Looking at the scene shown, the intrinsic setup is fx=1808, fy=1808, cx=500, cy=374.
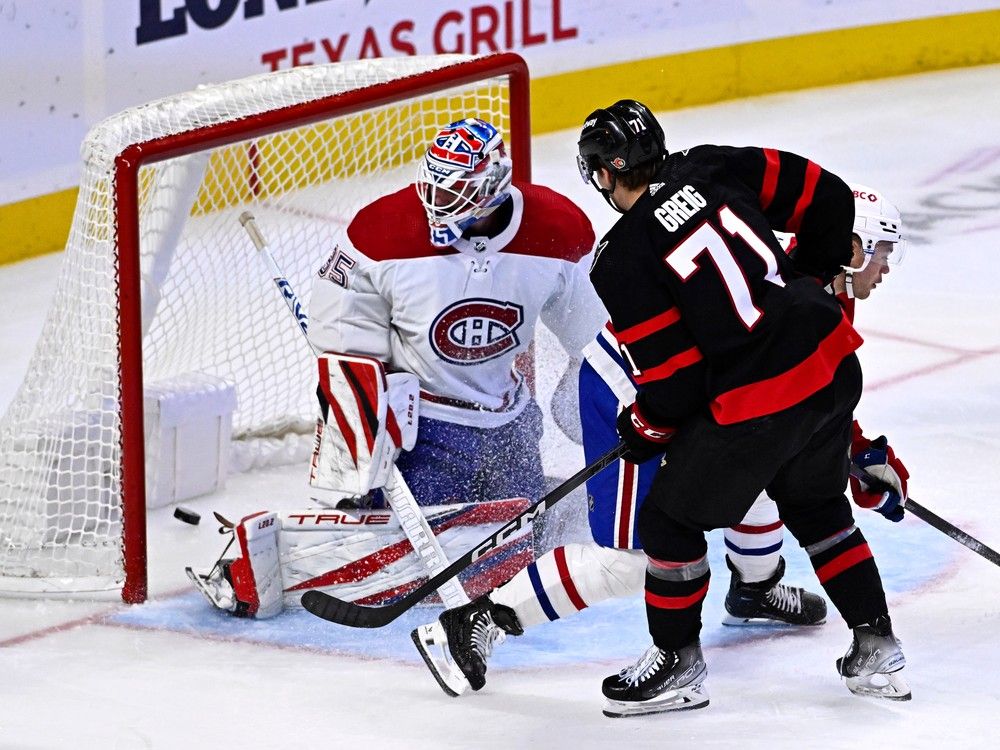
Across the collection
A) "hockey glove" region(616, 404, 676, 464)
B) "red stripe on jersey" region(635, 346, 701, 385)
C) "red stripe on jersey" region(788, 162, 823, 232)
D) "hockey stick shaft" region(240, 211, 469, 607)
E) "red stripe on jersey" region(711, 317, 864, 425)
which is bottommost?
"hockey stick shaft" region(240, 211, 469, 607)

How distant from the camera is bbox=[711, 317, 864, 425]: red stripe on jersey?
7.93ft

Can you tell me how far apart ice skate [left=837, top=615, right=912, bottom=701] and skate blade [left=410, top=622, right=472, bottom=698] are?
57 centimetres

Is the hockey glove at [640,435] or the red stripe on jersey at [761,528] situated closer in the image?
the hockey glove at [640,435]

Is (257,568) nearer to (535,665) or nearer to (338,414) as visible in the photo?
(338,414)

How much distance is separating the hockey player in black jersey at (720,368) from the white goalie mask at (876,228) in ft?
0.36

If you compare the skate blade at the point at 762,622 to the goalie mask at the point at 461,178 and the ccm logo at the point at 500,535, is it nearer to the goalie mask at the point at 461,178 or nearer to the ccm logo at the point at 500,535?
the ccm logo at the point at 500,535

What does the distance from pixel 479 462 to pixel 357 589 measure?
1.04 feet

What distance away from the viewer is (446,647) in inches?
108

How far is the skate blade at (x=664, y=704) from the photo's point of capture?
2.61 m

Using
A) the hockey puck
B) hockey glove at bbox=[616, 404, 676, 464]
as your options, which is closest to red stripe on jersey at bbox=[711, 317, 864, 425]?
hockey glove at bbox=[616, 404, 676, 464]

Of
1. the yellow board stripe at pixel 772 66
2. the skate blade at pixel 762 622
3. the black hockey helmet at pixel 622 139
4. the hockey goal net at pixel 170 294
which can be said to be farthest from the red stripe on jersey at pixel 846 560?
the yellow board stripe at pixel 772 66

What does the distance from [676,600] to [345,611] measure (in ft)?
1.90

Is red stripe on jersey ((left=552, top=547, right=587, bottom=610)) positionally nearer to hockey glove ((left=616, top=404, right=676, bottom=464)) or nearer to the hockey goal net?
hockey glove ((left=616, top=404, right=676, bottom=464))

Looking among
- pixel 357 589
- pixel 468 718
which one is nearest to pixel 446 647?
pixel 468 718
